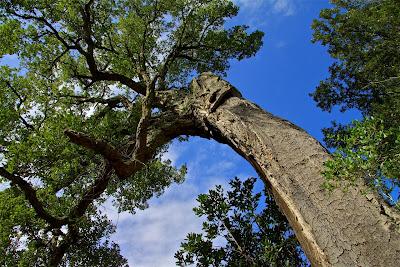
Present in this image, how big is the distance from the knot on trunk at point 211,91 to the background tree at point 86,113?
3.21 feet

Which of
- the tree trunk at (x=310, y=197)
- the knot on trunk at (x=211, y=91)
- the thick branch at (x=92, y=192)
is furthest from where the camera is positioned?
the thick branch at (x=92, y=192)

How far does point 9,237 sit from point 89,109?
20.3ft

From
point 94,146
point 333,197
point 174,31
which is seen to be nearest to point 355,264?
point 333,197

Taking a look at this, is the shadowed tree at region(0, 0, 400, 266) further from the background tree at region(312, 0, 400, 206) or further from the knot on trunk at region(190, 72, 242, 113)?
the background tree at region(312, 0, 400, 206)

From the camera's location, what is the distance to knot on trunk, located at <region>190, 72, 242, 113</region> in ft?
26.6

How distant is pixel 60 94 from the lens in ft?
36.6

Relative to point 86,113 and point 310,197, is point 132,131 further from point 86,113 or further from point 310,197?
point 310,197

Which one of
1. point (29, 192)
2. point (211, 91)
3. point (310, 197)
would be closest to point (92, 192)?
point (29, 192)

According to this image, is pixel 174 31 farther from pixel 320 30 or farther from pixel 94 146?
pixel 94 146

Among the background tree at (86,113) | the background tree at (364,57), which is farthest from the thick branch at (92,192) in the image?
the background tree at (364,57)

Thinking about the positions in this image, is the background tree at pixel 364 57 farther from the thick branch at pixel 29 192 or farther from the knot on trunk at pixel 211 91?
the thick branch at pixel 29 192

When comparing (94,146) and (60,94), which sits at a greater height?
(60,94)

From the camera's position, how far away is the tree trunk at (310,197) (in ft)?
14.4

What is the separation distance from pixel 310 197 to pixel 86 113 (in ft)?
32.0
